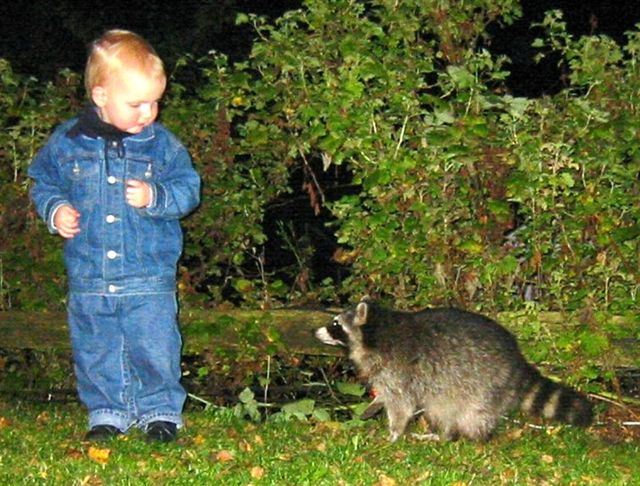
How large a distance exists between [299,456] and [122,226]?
1386 millimetres

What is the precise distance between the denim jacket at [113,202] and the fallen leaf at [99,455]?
779mm

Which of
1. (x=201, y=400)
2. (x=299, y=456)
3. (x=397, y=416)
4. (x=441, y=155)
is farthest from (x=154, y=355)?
(x=441, y=155)

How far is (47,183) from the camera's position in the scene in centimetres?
643

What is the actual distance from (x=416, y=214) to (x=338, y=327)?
86 cm

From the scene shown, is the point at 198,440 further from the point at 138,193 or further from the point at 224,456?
the point at 138,193

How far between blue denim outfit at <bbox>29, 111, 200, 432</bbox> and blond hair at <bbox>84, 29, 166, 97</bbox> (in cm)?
30

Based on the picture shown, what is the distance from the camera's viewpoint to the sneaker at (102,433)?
21.1ft

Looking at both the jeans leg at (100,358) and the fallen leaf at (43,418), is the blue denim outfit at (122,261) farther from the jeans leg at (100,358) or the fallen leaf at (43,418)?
the fallen leaf at (43,418)

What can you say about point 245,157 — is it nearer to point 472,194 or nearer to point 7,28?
point 472,194

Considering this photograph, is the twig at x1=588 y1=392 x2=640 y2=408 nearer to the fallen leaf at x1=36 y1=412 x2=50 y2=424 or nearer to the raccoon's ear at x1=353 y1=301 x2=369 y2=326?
the raccoon's ear at x1=353 y1=301 x2=369 y2=326

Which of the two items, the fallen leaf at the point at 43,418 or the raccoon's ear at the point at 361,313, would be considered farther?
the fallen leaf at the point at 43,418

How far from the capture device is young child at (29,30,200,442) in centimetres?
621

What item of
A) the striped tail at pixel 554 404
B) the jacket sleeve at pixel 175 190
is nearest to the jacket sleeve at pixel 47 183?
the jacket sleeve at pixel 175 190

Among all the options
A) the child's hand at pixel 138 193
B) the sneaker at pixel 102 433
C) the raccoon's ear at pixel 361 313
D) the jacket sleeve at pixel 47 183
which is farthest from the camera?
the raccoon's ear at pixel 361 313
